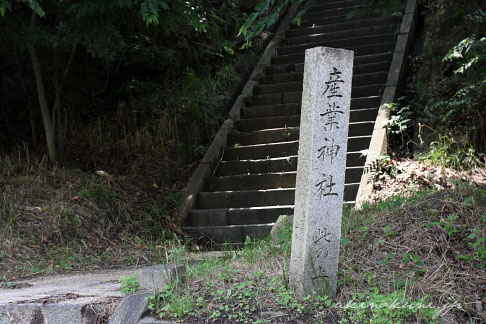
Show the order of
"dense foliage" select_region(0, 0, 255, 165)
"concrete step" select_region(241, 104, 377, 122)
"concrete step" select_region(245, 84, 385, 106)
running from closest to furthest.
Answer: "dense foliage" select_region(0, 0, 255, 165) → "concrete step" select_region(241, 104, 377, 122) → "concrete step" select_region(245, 84, 385, 106)

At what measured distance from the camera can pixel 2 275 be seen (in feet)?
17.4

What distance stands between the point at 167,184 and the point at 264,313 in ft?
15.4

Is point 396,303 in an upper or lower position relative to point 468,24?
lower

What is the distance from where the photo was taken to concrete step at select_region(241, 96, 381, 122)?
316 inches

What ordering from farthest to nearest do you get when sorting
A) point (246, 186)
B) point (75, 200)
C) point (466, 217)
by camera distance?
point (246, 186) < point (75, 200) < point (466, 217)

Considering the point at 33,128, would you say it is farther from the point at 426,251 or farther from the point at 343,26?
the point at 426,251

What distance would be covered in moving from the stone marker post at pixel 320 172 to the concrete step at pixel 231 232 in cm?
277

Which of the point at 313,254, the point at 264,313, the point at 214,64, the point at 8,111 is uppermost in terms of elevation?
the point at 214,64

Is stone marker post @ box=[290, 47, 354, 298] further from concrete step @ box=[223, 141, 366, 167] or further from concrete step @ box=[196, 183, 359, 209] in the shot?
concrete step @ box=[223, 141, 366, 167]

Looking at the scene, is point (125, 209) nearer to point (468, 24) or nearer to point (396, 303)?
point (396, 303)

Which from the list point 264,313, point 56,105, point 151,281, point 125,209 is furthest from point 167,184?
point 264,313

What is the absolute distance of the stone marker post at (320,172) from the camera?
358 cm

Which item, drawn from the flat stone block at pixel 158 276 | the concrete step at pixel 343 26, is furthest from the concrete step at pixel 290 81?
the flat stone block at pixel 158 276

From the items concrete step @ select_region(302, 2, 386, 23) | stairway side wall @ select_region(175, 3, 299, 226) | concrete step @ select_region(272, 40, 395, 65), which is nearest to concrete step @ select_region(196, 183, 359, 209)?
stairway side wall @ select_region(175, 3, 299, 226)
